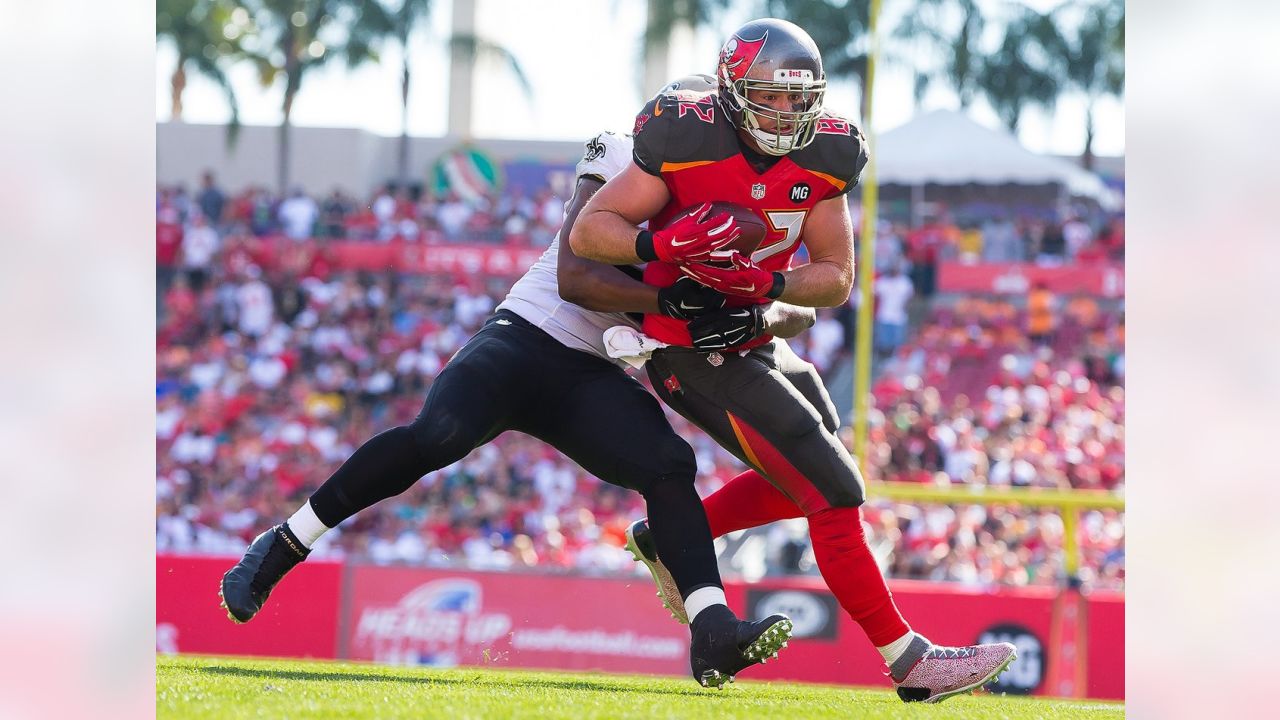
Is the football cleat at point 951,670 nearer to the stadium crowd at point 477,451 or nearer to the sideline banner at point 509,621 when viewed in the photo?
the sideline banner at point 509,621

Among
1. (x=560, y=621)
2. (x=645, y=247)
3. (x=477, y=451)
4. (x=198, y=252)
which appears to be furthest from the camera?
(x=198, y=252)

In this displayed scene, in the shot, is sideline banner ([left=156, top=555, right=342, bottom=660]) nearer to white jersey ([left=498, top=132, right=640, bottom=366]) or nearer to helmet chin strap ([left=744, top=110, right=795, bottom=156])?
white jersey ([left=498, top=132, right=640, bottom=366])

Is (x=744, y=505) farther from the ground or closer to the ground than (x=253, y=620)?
farther from the ground

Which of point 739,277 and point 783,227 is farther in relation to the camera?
point 783,227

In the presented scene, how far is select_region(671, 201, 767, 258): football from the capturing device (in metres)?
3.38

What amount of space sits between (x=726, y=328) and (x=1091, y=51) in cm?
2308

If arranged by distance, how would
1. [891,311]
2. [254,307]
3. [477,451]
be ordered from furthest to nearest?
[254,307], [891,311], [477,451]

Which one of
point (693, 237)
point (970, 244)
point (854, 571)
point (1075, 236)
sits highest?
point (1075, 236)

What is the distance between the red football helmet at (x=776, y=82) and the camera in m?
3.41

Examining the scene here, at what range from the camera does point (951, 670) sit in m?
3.49

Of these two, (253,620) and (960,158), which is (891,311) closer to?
(960,158)

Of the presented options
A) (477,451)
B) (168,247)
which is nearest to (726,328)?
(477,451)
